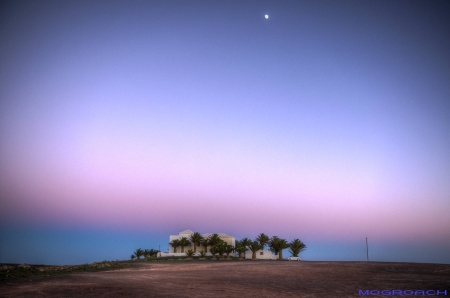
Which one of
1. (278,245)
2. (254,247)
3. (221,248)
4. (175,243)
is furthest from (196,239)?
(278,245)

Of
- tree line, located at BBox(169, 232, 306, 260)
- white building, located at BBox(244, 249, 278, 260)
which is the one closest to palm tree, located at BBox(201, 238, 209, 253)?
tree line, located at BBox(169, 232, 306, 260)

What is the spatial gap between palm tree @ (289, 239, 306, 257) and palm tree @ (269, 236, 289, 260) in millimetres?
1323

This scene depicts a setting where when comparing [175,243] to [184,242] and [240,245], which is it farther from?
[240,245]

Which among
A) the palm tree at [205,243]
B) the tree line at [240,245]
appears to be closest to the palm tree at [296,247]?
the tree line at [240,245]

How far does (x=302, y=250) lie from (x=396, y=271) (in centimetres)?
3847

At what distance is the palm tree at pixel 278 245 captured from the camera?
64.9 meters

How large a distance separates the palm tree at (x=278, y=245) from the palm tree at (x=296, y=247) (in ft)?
4.34

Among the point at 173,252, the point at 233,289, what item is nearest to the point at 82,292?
the point at 233,289

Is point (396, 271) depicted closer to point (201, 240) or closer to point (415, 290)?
point (415, 290)

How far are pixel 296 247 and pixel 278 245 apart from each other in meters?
3.90

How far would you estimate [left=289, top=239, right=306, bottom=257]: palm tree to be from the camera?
2494 inches

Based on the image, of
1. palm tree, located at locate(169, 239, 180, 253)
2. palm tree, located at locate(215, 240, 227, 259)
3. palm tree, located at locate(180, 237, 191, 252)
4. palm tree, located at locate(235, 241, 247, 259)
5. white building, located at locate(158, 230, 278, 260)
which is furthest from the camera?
palm tree, located at locate(169, 239, 180, 253)

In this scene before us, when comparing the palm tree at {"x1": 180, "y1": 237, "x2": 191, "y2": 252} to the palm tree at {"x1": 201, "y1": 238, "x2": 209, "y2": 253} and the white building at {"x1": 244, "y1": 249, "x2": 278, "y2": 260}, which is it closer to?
the palm tree at {"x1": 201, "y1": 238, "x2": 209, "y2": 253}

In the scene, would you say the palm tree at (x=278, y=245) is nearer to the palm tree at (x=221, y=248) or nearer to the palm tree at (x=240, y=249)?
the palm tree at (x=240, y=249)
